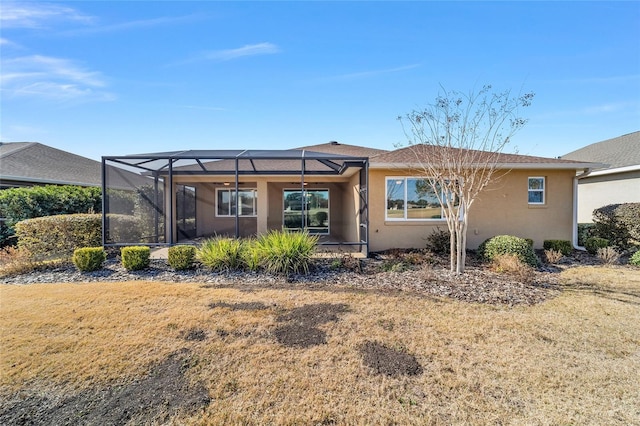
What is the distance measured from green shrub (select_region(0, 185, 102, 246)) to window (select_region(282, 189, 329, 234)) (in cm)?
809

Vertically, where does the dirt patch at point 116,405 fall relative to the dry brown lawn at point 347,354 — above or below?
below

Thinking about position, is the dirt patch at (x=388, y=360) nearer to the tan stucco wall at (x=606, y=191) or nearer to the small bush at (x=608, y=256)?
the small bush at (x=608, y=256)

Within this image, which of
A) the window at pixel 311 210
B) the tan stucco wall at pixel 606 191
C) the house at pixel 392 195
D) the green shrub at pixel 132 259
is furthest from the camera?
the window at pixel 311 210

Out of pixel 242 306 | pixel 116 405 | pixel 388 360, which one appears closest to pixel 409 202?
pixel 242 306

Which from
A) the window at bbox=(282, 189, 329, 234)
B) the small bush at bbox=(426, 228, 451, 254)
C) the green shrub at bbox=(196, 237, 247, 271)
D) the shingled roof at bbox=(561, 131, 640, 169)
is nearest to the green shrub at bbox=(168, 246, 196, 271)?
the green shrub at bbox=(196, 237, 247, 271)

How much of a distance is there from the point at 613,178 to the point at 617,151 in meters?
2.80

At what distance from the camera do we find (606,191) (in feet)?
45.1

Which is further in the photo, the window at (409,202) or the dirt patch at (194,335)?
the window at (409,202)

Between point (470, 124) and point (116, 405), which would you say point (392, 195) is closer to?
point (470, 124)

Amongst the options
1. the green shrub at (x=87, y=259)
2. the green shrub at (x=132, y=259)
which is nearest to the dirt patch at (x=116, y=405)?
the green shrub at (x=132, y=259)

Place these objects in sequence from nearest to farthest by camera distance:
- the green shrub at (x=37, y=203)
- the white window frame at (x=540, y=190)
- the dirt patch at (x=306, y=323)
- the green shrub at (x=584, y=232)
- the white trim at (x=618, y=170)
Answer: the dirt patch at (x=306, y=323) < the green shrub at (x=37, y=203) < the white window frame at (x=540, y=190) < the green shrub at (x=584, y=232) < the white trim at (x=618, y=170)

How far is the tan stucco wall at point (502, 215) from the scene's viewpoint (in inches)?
406

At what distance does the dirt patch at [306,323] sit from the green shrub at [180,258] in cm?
423

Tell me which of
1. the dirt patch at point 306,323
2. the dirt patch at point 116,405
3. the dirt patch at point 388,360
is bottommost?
the dirt patch at point 116,405
